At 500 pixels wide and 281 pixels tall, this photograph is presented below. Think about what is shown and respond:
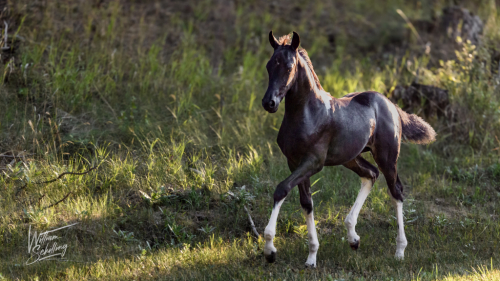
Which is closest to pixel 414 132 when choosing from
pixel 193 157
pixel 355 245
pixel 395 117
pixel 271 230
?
pixel 395 117

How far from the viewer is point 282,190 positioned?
412 cm

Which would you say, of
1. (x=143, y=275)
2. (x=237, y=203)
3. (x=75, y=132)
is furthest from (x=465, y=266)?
(x=75, y=132)

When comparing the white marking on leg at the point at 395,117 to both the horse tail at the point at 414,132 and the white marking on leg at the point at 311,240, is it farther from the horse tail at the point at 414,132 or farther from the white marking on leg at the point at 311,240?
the white marking on leg at the point at 311,240

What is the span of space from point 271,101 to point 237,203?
2.22 meters

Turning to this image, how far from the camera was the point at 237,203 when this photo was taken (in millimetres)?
5797

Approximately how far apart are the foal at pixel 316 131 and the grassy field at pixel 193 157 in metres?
Result: 0.60

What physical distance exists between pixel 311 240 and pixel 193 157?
216cm

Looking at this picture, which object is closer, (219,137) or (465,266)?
(465,266)

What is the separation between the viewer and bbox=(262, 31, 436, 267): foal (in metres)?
4.10

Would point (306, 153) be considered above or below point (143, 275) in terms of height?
above

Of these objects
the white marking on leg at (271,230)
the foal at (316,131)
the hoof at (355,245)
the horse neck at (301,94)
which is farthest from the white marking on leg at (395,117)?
the white marking on leg at (271,230)

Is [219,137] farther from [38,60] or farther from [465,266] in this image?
[465,266]

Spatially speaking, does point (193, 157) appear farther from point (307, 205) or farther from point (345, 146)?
point (345, 146)

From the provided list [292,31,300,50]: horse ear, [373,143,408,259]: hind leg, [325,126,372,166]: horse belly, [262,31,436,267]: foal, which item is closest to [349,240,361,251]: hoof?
[262,31,436,267]: foal
